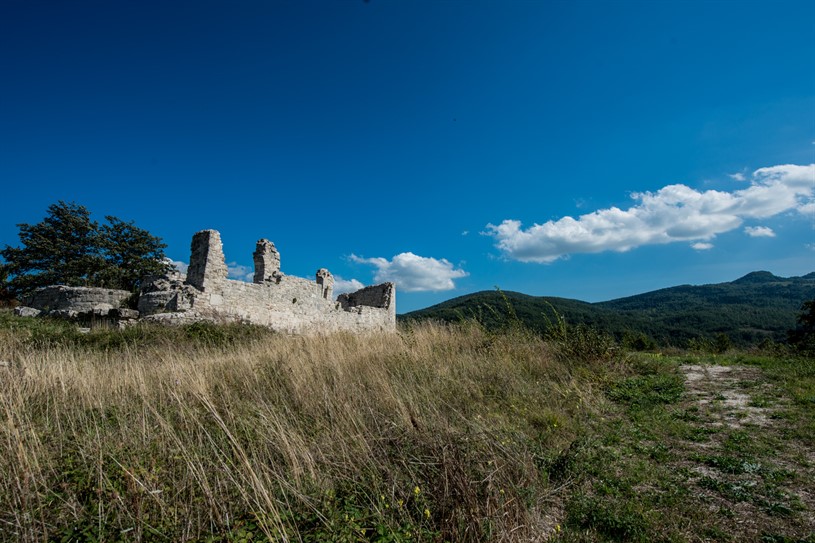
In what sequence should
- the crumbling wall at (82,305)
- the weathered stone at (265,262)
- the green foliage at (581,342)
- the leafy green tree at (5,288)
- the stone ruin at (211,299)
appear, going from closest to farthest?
the green foliage at (581,342)
the crumbling wall at (82,305)
the stone ruin at (211,299)
the weathered stone at (265,262)
the leafy green tree at (5,288)

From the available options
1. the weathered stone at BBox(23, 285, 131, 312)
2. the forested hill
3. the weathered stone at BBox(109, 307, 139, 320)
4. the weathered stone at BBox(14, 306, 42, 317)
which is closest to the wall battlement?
the weathered stone at BBox(109, 307, 139, 320)

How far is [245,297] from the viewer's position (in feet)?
50.4

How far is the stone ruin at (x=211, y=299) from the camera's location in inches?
527

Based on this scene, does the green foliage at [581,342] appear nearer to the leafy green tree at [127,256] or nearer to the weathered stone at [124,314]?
the weathered stone at [124,314]

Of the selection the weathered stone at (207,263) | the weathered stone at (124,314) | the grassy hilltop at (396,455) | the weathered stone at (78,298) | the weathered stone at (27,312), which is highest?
the weathered stone at (207,263)

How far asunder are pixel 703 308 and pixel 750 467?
137 meters

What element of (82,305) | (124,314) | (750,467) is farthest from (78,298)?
(750,467)

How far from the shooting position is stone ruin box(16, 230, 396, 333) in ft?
43.9

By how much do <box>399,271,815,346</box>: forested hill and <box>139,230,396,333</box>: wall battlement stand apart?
17970mm

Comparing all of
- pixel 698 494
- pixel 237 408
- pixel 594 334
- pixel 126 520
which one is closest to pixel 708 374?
pixel 594 334

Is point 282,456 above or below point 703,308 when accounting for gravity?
below

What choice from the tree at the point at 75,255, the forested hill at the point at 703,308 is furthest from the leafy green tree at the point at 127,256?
the forested hill at the point at 703,308

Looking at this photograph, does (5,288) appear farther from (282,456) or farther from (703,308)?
(703,308)

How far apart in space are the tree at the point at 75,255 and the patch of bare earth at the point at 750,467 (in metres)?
34.9
